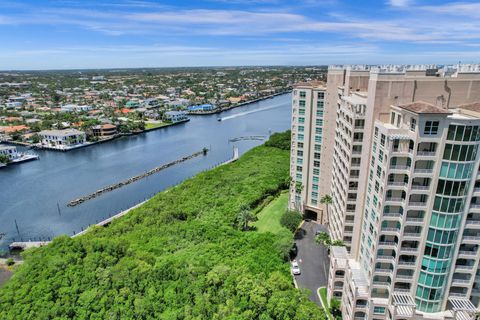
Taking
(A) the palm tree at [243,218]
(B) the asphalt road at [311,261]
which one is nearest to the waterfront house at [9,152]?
(A) the palm tree at [243,218]

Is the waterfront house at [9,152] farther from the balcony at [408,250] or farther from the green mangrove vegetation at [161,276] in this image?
the balcony at [408,250]

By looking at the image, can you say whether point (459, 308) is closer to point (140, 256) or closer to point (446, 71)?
point (446, 71)

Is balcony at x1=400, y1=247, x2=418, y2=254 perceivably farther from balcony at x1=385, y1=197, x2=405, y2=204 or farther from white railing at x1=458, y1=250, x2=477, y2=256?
balcony at x1=385, y1=197, x2=405, y2=204

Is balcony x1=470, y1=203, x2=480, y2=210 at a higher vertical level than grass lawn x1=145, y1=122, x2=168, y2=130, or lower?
higher

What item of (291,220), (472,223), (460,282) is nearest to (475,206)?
(472,223)

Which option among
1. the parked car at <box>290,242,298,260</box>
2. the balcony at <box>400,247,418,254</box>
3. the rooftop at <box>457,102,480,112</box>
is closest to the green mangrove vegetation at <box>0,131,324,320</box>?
the parked car at <box>290,242,298,260</box>

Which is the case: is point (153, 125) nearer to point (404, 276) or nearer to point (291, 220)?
point (291, 220)

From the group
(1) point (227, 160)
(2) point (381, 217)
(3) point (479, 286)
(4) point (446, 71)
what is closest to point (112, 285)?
(2) point (381, 217)
